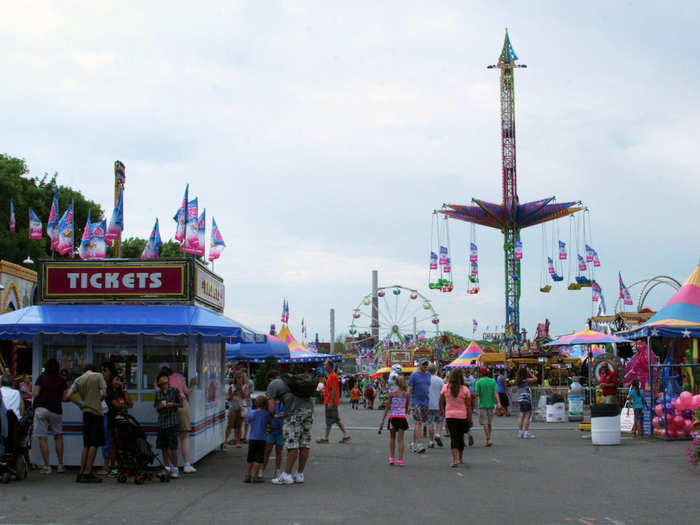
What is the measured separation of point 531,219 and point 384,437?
45.9 metres

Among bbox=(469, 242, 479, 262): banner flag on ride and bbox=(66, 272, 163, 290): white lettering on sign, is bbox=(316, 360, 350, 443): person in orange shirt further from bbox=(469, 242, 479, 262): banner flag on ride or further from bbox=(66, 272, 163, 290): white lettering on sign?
bbox=(469, 242, 479, 262): banner flag on ride

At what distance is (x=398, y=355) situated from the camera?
51.8m

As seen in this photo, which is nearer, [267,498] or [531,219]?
[267,498]

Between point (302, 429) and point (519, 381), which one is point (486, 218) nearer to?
point (519, 381)

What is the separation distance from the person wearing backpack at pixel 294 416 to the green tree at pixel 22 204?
3414cm

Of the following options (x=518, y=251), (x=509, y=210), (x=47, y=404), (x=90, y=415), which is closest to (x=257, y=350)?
(x=47, y=404)

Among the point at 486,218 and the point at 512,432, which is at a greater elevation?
the point at 486,218

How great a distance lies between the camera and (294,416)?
447 inches

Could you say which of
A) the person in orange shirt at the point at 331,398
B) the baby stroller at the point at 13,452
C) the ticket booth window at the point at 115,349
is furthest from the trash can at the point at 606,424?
the baby stroller at the point at 13,452

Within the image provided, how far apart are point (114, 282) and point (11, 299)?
15604 millimetres

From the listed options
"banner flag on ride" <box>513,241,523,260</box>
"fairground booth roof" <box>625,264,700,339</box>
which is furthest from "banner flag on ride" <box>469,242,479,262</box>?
"fairground booth roof" <box>625,264,700,339</box>

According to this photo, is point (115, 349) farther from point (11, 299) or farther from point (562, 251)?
point (562, 251)

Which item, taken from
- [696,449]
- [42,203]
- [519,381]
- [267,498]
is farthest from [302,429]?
[42,203]

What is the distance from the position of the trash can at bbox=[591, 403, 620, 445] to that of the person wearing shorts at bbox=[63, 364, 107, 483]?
32.3ft
